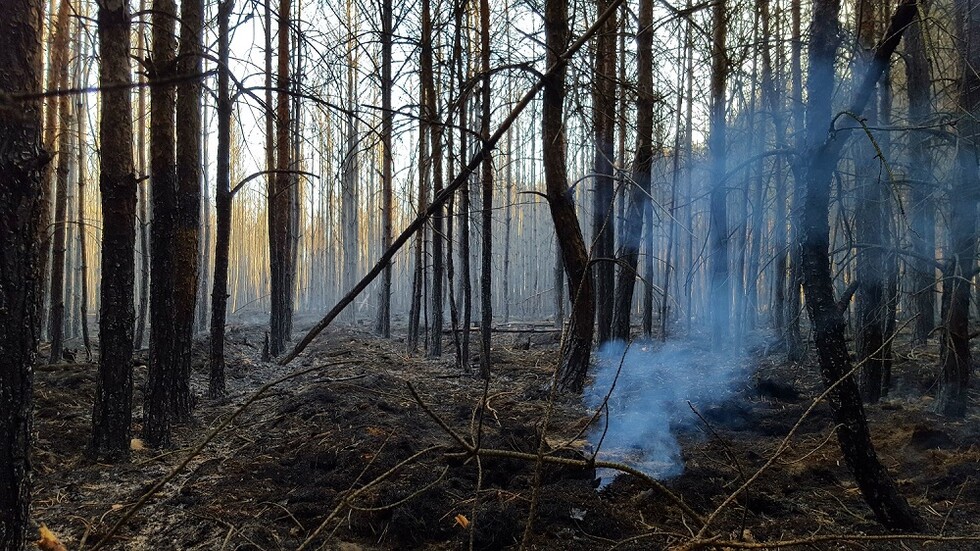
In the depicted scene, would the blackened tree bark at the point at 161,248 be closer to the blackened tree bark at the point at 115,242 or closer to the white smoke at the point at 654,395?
the blackened tree bark at the point at 115,242

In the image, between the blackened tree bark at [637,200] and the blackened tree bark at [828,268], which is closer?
the blackened tree bark at [828,268]

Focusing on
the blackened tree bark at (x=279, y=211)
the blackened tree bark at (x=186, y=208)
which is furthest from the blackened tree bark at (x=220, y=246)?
the blackened tree bark at (x=279, y=211)

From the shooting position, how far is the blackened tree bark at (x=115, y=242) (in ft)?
13.3

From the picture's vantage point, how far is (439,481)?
249 cm

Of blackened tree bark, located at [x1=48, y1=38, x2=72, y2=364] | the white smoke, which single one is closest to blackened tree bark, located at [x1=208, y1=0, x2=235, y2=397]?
blackened tree bark, located at [x1=48, y1=38, x2=72, y2=364]

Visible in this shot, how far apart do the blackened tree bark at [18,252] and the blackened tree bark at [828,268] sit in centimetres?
394

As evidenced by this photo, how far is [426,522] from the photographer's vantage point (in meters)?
3.49

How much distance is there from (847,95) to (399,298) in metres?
34.2

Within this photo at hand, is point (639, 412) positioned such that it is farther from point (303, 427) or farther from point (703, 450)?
point (303, 427)

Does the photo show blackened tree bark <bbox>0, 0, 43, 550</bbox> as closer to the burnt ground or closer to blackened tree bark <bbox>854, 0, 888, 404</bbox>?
the burnt ground

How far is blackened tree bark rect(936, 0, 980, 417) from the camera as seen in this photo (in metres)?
5.02

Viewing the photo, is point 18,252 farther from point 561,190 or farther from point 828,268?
point 828,268

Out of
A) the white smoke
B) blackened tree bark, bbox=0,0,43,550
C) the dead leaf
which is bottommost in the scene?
the white smoke

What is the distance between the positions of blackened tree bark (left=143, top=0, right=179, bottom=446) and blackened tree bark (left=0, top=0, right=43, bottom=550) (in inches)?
116
